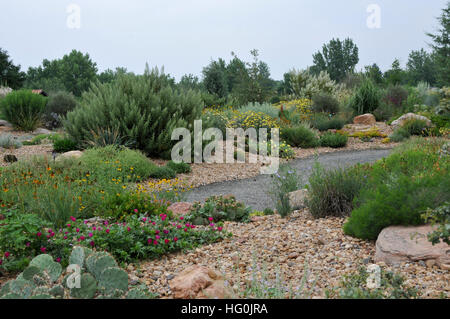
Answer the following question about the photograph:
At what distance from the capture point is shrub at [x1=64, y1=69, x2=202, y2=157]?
1030cm

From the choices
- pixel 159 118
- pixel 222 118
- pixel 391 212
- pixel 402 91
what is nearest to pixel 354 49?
pixel 402 91

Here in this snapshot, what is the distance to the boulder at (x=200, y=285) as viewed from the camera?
2787mm

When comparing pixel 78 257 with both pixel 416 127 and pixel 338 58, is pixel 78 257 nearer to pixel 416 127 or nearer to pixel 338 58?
pixel 416 127

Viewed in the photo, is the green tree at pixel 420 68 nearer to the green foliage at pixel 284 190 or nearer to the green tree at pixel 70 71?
the green tree at pixel 70 71

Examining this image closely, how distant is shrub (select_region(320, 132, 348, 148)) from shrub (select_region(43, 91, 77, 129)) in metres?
12.5

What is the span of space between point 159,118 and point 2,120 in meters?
10.6

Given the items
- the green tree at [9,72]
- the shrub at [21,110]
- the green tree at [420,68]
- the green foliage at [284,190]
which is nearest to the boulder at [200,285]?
the green foliage at [284,190]

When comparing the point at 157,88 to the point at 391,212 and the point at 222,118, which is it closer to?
the point at 222,118

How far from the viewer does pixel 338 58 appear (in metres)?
55.2

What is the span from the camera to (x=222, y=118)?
14.4 m

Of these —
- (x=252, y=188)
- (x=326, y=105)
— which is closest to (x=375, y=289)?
(x=252, y=188)

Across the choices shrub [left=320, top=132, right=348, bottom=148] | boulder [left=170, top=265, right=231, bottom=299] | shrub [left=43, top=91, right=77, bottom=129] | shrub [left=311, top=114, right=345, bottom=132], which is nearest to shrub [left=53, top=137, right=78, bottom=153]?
shrub [left=320, top=132, right=348, bottom=148]

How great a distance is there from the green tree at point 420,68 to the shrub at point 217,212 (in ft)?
170

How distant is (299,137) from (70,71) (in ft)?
174
